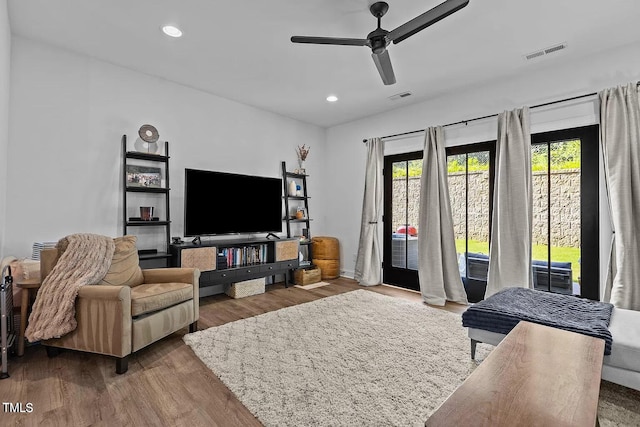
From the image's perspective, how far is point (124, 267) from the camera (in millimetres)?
2648

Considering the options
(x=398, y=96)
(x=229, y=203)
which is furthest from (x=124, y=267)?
(x=398, y=96)

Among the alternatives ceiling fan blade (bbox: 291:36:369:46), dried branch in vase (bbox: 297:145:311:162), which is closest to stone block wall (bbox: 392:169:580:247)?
dried branch in vase (bbox: 297:145:311:162)

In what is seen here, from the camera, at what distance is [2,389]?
1.87 m

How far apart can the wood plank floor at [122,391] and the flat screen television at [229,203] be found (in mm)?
1565

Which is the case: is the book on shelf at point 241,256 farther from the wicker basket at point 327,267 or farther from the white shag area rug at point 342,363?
the wicker basket at point 327,267

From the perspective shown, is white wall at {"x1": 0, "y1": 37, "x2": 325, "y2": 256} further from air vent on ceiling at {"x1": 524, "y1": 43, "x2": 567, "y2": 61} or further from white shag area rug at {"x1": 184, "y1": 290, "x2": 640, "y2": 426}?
air vent on ceiling at {"x1": 524, "y1": 43, "x2": 567, "y2": 61}

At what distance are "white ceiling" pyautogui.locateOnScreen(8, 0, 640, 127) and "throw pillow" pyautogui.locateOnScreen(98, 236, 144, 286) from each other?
6.17 feet

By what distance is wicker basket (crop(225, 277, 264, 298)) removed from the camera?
3939 mm

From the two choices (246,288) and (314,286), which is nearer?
(246,288)

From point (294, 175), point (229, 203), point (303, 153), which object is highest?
point (303, 153)

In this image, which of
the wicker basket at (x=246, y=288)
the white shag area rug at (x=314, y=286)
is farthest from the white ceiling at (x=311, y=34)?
the white shag area rug at (x=314, y=286)

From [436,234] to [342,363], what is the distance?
232cm

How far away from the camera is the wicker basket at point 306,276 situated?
4.66m

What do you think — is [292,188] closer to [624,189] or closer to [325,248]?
[325,248]
